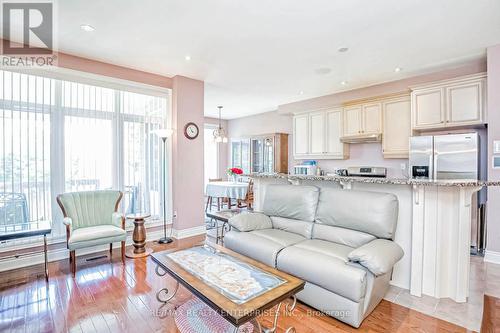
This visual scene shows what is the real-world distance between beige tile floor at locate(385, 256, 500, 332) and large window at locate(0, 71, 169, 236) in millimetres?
3650

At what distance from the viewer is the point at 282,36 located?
2955mm

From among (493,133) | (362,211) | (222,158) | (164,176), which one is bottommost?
(362,211)

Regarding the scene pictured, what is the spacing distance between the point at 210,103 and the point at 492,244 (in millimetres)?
5835

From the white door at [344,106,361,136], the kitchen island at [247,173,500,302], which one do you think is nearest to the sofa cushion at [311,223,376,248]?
the kitchen island at [247,173,500,302]

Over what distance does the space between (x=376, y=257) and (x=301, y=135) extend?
4306 mm

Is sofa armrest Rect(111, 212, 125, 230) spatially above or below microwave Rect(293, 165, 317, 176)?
below

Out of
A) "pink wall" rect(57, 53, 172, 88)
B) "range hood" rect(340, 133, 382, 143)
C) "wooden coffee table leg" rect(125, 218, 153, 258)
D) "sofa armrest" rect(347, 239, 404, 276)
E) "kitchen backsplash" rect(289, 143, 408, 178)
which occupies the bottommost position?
"wooden coffee table leg" rect(125, 218, 153, 258)

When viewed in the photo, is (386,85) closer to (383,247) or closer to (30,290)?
(383,247)

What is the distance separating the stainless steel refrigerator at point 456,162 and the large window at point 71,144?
4.28m

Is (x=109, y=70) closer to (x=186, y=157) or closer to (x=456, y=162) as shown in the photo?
(x=186, y=157)

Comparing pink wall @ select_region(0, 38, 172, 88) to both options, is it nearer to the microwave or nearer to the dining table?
the dining table

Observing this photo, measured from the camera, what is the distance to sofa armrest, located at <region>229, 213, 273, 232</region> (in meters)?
3.00

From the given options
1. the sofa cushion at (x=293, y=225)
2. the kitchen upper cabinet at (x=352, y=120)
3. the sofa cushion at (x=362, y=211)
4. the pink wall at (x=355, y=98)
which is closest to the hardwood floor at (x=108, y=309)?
the sofa cushion at (x=362, y=211)

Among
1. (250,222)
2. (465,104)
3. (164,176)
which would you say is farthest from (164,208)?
(465,104)
